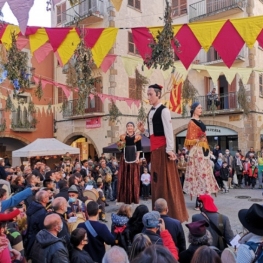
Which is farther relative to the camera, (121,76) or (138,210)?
(121,76)

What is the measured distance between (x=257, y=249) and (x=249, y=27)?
16.1 ft

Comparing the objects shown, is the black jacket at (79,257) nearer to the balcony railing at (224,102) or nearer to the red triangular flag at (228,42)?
the red triangular flag at (228,42)

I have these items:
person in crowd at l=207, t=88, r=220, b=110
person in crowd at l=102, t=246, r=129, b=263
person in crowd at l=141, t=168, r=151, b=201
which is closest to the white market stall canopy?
person in crowd at l=141, t=168, r=151, b=201

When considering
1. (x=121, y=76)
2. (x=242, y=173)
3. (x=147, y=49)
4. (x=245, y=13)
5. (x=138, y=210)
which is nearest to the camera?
(x=138, y=210)

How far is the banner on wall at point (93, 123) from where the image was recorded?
20.4 metres

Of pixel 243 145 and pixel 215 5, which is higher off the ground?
pixel 215 5

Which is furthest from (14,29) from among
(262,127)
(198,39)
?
(262,127)

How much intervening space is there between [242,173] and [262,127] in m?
6.64

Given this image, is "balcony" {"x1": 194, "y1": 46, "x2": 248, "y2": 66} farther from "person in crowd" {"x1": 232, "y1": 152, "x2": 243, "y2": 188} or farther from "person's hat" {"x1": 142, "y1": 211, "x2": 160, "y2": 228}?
"person's hat" {"x1": 142, "y1": 211, "x2": 160, "y2": 228}

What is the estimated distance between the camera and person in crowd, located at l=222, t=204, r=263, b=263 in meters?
2.33

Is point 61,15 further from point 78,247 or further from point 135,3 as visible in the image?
point 78,247

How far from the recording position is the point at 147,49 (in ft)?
22.1

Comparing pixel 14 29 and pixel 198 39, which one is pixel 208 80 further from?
pixel 14 29

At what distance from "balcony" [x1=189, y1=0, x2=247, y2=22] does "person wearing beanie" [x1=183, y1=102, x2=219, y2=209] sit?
45.9ft
